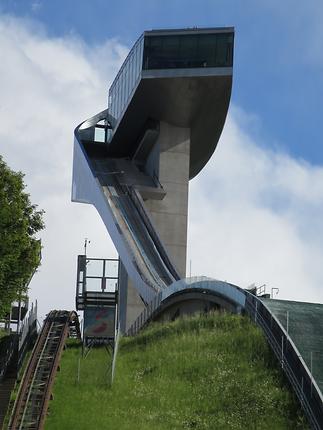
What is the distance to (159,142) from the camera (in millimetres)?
56969

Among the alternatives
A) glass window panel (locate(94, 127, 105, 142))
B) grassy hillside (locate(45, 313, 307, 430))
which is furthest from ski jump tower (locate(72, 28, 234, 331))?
grassy hillside (locate(45, 313, 307, 430))

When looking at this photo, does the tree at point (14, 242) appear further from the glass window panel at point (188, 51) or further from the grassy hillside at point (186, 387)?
the glass window panel at point (188, 51)

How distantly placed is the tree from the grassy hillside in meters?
3.22

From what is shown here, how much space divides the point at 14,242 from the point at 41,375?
7555 mm

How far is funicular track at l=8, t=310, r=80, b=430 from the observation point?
810 inches

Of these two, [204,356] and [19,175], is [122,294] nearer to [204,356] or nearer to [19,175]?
[19,175]

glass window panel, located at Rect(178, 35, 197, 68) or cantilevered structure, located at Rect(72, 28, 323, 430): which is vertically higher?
glass window panel, located at Rect(178, 35, 197, 68)

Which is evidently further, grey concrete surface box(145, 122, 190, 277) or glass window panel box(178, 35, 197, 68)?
grey concrete surface box(145, 122, 190, 277)

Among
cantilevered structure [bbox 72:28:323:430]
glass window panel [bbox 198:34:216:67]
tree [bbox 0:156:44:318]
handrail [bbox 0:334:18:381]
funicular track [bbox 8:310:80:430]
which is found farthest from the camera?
glass window panel [bbox 198:34:216:67]

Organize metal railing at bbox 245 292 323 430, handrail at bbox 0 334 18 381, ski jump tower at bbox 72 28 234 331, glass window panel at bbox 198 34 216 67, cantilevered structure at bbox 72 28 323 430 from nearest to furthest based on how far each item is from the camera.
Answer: metal railing at bbox 245 292 323 430 → handrail at bbox 0 334 18 381 → cantilevered structure at bbox 72 28 323 430 → ski jump tower at bbox 72 28 234 331 → glass window panel at bbox 198 34 216 67

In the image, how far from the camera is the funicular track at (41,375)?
2056cm

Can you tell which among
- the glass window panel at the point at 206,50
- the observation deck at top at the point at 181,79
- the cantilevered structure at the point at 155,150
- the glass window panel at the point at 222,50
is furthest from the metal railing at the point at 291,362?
the glass window panel at the point at 206,50

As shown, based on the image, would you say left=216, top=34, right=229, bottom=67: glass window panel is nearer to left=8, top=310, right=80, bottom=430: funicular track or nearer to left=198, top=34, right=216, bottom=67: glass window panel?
left=198, top=34, right=216, bottom=67: glass window panel

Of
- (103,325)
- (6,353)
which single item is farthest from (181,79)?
(6,353)
